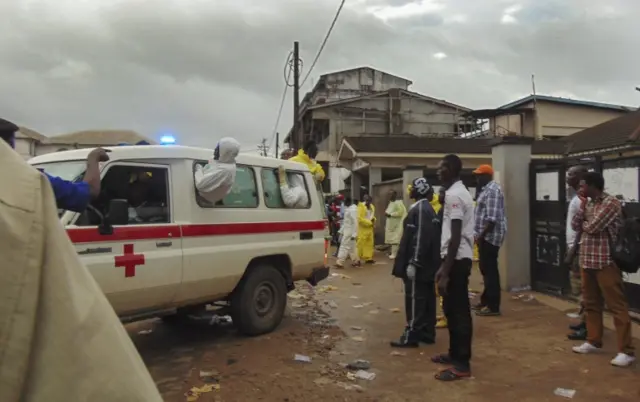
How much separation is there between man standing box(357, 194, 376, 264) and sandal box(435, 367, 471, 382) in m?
9.23

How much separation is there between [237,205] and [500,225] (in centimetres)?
363

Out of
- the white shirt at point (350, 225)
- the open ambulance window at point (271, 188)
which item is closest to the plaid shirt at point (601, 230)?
the open ambulance window at point (271, 188)

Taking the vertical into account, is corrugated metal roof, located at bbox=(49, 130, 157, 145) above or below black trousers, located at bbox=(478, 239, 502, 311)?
above

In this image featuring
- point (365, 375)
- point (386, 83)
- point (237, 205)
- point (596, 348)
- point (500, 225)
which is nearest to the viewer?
point (365, 375)

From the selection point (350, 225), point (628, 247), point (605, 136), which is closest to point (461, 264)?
point (628, 247)

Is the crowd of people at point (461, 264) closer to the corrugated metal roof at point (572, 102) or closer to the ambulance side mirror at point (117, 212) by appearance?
the ambulance side mirror at point (117, 212)

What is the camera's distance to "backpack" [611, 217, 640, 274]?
16.9 ft

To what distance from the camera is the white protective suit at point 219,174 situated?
19.9 ft

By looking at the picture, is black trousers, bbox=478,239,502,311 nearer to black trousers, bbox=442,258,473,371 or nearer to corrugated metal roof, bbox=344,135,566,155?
black trousers, bbox=442,258,473,371

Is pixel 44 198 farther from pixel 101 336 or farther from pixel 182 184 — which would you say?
pixel 182 184

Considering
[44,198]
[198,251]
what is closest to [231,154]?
[198,251]

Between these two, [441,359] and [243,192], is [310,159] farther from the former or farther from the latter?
[441,359]

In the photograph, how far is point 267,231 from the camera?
7.00 meters

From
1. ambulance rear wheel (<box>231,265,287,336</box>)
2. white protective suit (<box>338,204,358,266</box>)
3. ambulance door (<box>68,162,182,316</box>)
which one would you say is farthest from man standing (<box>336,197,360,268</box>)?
ambulance door (<box>68,162,182,316</box>)
